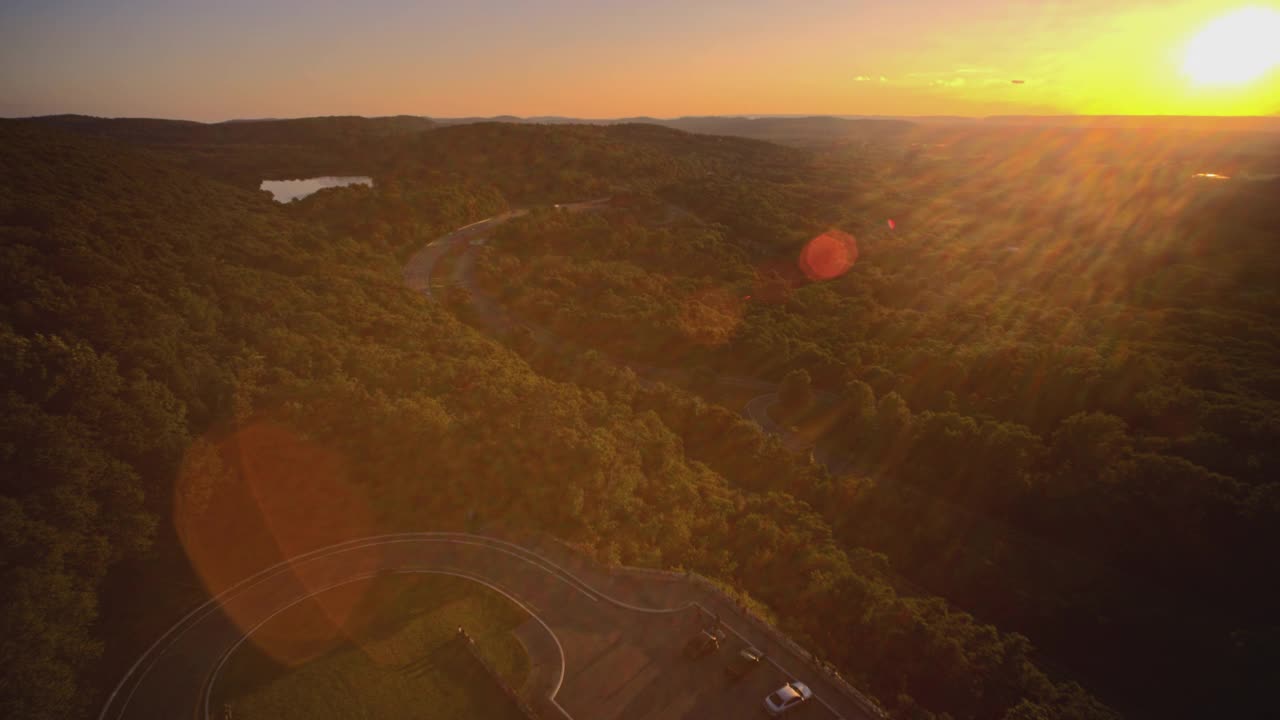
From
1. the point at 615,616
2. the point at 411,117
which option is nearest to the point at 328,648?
the point at 615,616

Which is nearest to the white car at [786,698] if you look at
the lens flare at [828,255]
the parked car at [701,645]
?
the parked car at [701,645]

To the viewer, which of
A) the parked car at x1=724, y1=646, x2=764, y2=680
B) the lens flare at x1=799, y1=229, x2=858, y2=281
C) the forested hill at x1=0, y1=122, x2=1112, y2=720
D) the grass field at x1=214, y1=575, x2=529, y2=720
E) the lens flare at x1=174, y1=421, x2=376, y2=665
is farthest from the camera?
the lens flare at x1=799, y1=229, x2=858, y2=281

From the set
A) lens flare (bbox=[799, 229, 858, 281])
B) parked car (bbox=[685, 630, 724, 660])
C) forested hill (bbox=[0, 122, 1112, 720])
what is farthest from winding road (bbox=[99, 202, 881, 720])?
lens flare (bbox=[799, 229, 858, 281])

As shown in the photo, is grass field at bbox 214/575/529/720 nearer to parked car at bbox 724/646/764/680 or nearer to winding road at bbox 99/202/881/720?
winding road at bbox 99/202/881/720

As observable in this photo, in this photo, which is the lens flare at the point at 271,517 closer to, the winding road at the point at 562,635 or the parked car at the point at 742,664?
the winding road at the point at 562,635

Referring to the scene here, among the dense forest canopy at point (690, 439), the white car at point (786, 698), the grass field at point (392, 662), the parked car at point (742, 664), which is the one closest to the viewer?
the white car at point (786, 698)

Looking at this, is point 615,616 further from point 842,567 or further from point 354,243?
point 354,243

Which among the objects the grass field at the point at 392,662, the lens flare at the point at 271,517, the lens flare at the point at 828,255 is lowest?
the grass field at the point at 392,662

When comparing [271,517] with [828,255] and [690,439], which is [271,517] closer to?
[690,439]
